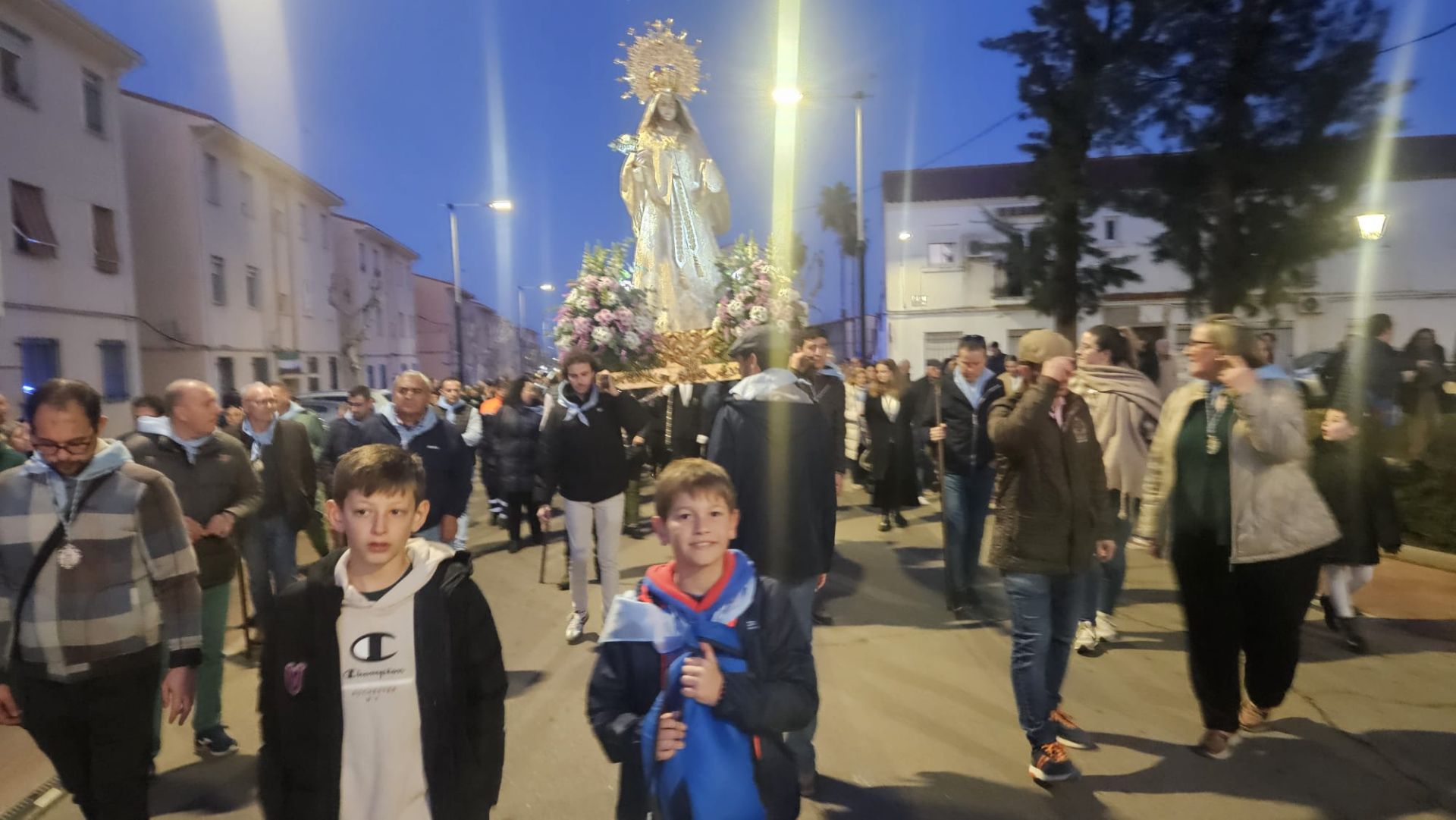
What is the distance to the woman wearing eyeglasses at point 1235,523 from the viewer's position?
367 centimetres

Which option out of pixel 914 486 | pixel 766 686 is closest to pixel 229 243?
pixel 914 486

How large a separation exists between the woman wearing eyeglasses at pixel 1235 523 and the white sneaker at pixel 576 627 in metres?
3.74

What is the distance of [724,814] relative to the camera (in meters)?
2.13

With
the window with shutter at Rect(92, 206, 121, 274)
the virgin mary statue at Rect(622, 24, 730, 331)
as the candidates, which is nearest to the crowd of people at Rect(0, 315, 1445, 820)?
the virgin mary statue at Rect(622, 24, 730, 331)

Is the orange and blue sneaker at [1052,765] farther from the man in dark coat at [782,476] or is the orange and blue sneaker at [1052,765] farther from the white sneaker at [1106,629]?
the white sneaker at [1106,629]

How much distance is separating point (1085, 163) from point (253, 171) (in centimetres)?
2376

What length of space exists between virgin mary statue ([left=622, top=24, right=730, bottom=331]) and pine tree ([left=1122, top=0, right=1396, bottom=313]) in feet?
31.6

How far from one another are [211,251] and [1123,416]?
2478 cm

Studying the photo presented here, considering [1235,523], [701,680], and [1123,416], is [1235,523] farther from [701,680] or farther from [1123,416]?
[701,680]

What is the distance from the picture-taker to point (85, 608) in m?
2.82

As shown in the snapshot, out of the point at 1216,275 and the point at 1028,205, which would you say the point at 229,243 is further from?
the point at 1028,205

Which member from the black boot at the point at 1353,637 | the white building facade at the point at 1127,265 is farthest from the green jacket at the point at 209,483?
the white building facade at the point at 1127,265

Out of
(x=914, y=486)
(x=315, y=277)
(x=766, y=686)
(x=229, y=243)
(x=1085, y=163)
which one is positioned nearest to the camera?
(x=766, y=686)

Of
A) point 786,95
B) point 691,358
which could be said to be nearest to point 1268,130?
point 786,95
